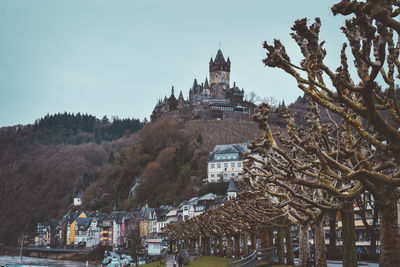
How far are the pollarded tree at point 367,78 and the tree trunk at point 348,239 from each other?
5.02m

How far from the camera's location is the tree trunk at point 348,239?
69.7ft

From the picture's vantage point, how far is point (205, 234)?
6278 centimetres

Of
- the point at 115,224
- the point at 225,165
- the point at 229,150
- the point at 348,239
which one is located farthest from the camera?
the point at 229,150

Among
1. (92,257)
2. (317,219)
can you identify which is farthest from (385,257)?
(92,257)

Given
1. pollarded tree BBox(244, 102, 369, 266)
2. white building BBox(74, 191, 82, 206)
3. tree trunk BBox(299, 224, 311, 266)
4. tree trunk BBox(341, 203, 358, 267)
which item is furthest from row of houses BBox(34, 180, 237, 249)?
tree trunk BBox(341, 203, 358, 267)

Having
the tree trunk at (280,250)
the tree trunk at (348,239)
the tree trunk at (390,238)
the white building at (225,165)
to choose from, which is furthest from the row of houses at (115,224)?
the tree trunk at (390,238)

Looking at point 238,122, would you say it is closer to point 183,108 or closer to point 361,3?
point 183,108

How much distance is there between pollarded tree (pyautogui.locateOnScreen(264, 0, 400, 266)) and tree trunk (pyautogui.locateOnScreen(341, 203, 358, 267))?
16.5ft

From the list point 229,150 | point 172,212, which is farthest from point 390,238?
point 229,150

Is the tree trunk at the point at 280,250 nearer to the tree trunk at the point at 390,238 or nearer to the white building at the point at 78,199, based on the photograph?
the tree trunk at the point at 390,238

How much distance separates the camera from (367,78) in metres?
11.5

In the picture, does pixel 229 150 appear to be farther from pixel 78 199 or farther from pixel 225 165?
pixel 78 199

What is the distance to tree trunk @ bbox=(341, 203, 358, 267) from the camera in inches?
836

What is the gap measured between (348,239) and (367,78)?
1220 cm
